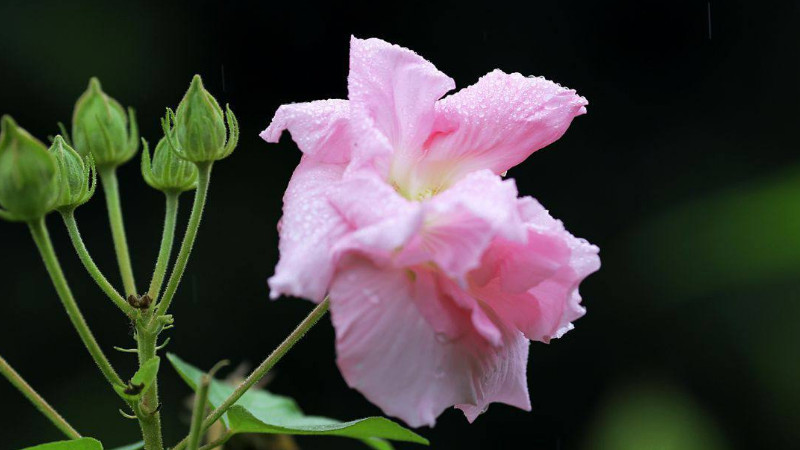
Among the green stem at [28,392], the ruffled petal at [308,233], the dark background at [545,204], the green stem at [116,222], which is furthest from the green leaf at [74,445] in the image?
the dark background at [545,204]

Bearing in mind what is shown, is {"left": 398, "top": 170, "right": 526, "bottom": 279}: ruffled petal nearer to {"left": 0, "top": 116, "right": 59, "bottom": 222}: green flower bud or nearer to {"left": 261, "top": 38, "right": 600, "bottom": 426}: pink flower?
{"left": 261, "top": 38, "right": 600, "bottom": 426}: pink flower

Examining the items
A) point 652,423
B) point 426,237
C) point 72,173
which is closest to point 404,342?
point 426,237

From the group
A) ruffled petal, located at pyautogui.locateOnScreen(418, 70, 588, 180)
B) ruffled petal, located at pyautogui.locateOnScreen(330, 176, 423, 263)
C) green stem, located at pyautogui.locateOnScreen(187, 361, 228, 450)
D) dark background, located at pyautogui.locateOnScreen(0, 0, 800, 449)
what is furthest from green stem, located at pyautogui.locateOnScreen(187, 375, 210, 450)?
dark background, located at pyautogui.locateOnScreen(0, 0, 800, 449)

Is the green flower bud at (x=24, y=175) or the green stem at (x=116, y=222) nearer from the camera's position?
the green flower bud at (x=24, y=175)

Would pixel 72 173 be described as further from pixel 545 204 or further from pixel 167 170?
pixel 545 204

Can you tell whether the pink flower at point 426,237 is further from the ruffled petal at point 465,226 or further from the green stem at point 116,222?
the green stem at point 116,222

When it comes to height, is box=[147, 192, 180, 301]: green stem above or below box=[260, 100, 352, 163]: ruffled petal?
below
